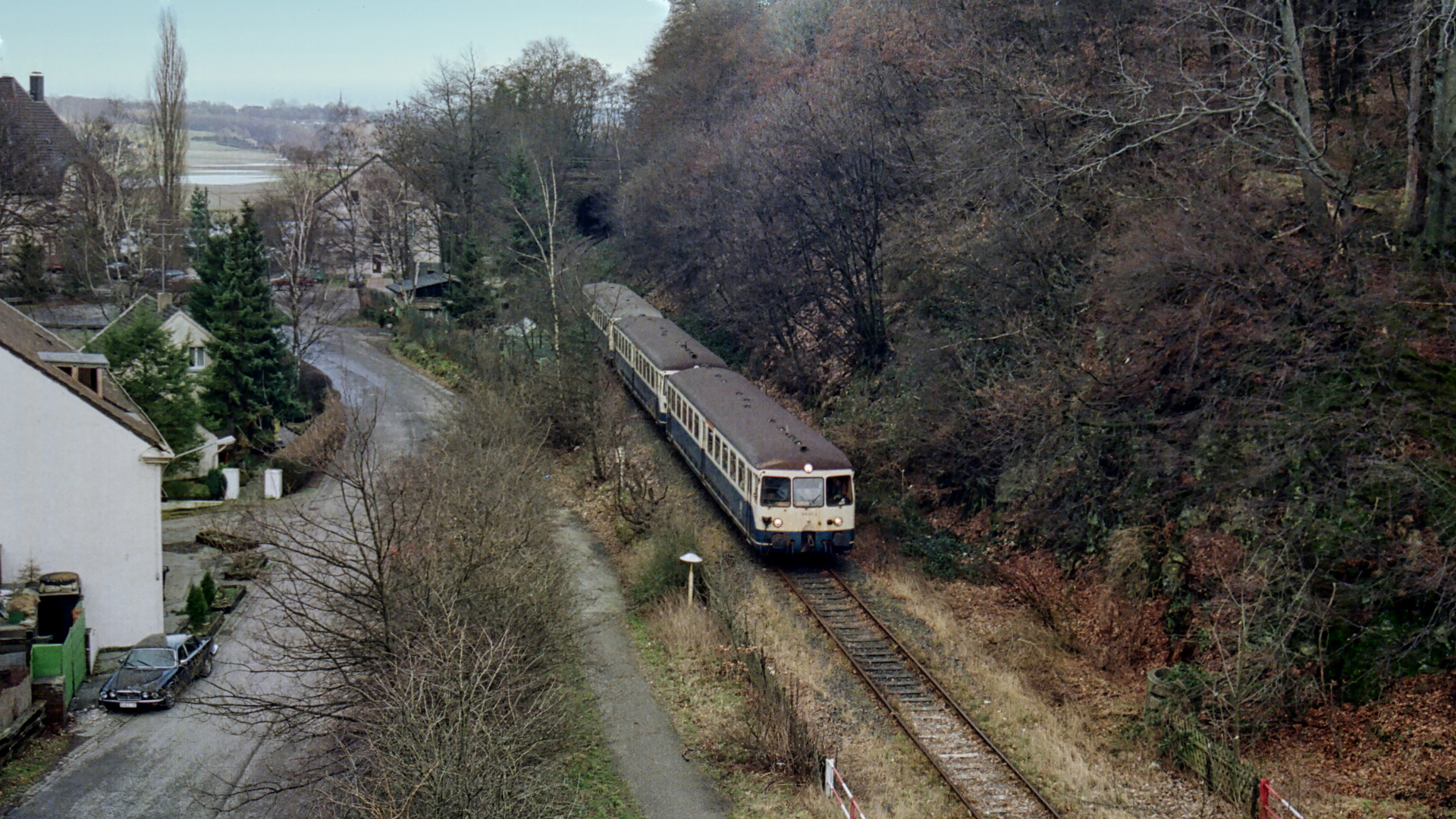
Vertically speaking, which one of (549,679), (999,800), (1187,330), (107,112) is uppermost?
(107,112)

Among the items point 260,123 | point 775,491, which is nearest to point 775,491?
point 775,491

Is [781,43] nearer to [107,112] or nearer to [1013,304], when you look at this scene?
[1013,304]

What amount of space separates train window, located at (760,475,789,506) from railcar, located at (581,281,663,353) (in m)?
15.5

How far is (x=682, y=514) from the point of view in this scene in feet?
75.4

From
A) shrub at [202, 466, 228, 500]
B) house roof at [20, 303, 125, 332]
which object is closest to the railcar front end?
shrub at [202, 466, 228, 500]

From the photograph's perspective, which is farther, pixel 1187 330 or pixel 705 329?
pixel 705 329

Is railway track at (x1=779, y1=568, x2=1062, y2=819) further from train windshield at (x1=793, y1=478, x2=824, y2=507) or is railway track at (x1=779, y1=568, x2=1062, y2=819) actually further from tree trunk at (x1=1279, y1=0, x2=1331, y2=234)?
tree trunk at (x1=1279, y1=0, x2=1331, y2=234)

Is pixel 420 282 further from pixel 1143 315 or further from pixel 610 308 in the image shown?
pixel 1143 315

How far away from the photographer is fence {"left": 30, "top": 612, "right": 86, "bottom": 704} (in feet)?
63.4

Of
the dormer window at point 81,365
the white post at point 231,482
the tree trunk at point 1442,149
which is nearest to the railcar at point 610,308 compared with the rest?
the white post at point 231,482

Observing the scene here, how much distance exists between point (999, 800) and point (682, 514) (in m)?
10.4

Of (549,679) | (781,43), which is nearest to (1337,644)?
(549,679)

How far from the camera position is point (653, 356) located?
3167cm

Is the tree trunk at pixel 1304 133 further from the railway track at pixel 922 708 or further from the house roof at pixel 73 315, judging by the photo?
the house roof at pixel 73 315
